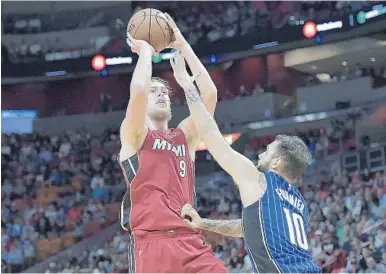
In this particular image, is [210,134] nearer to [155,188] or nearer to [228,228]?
[155,188]

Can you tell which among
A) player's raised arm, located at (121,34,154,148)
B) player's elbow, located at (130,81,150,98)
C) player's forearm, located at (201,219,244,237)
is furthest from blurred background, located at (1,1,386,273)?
player's elbow, located at (130,81,150,98)

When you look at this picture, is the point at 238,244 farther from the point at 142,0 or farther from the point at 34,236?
the point at 142,0

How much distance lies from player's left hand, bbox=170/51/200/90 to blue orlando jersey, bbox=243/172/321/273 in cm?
74

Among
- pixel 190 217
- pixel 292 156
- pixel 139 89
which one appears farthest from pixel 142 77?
pixel 292 156

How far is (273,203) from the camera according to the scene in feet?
12.1

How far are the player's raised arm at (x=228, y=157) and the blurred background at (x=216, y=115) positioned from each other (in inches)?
271

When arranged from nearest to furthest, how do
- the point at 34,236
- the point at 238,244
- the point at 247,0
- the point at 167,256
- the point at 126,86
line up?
the point at 167,256 < the point at 238,244 < the point at 34,236 < the point at 247,0 < the point at 126,86

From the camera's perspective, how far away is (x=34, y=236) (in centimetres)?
1544

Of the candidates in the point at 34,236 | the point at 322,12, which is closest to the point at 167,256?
the point at 34,236

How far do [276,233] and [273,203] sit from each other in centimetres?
16

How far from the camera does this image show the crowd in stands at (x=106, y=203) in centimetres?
1103

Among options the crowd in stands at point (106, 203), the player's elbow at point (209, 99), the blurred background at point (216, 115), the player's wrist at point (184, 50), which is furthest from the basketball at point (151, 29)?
the blurred background at point (216, 115)

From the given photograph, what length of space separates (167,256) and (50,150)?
15098mm

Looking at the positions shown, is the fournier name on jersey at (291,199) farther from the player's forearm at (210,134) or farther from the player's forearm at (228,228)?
the player's forearm at (228,228)
